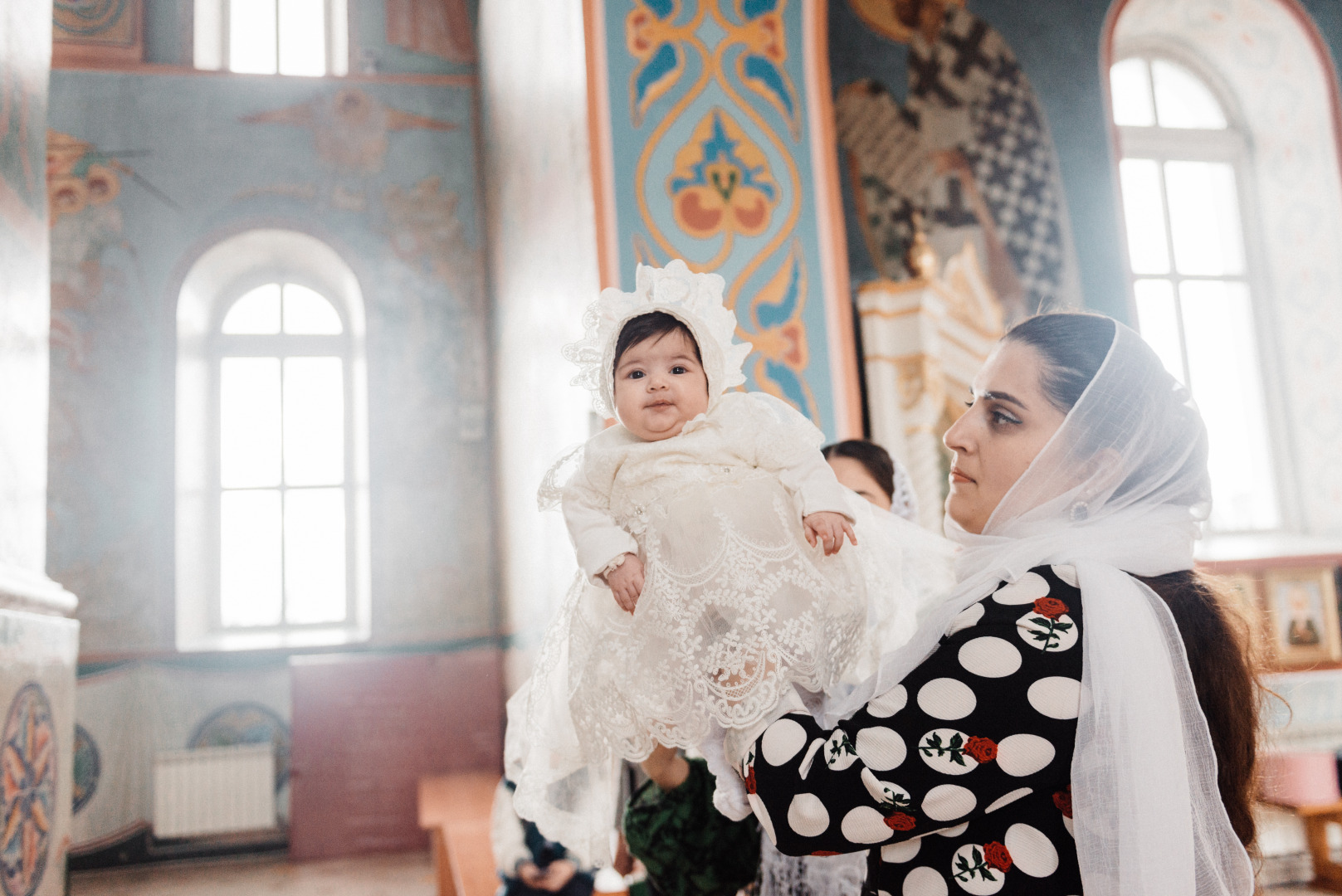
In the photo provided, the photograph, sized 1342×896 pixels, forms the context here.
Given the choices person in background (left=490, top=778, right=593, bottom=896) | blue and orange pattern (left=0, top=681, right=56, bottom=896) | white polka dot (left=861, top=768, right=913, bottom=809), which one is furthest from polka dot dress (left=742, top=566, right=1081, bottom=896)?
blue and orange pattern (left=0, top=681, right=56, bottom=896)

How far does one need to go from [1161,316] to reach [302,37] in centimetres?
692

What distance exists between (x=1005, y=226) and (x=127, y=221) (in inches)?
230

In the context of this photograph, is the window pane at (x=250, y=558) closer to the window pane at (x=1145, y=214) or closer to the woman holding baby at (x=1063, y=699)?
the woman holding baby at (x=1063, y=699)

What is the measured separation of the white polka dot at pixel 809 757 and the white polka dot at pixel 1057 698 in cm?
27

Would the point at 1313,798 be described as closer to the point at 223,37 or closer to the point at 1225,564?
the point at 1225,564

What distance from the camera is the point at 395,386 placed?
6.62 m

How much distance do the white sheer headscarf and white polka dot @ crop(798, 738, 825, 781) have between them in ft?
0.22

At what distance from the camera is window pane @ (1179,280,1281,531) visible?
22.2ft

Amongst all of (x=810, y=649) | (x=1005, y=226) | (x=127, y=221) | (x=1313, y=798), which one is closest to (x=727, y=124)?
(x=810, y=649)

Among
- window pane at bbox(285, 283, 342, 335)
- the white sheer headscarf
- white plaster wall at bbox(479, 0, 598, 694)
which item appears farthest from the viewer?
window pane at bbox(285, 283, 342, 335)

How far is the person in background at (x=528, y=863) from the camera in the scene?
106 inches

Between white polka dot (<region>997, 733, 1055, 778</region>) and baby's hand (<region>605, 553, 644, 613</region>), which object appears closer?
white polka dot (<region>997, 733, 1055, 778</region>)

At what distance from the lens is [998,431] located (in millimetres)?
1344

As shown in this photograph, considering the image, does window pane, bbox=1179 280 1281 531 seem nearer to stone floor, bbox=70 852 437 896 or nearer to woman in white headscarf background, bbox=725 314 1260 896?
stone floor, bbox=70 852 437 896
